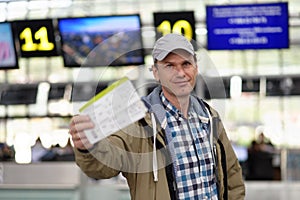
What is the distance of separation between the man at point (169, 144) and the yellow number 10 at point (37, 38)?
243 inches

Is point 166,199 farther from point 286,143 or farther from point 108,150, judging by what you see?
point 286,143

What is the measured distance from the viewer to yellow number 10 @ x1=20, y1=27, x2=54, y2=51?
872 cm

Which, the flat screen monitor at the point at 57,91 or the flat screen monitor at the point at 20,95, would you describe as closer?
A: the flat screen monitor at the point at 20,95

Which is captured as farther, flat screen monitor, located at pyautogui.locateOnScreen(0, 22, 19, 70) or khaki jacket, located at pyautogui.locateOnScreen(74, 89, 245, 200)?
flat screen monitor, located at pyautogui.locateOnScreen(0, 22, 19, 70)

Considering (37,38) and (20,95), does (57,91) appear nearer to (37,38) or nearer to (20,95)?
(20,95)

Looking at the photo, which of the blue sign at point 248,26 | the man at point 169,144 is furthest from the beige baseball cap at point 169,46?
the blue sign at point 248,26

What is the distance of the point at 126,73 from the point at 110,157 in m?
0.47

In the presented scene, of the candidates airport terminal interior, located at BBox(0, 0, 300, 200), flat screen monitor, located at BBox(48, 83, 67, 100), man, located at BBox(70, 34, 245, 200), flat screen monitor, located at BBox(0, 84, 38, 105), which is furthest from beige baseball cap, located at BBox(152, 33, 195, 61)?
flat screen monitor, located at BBox(48, 83, 67, 100)

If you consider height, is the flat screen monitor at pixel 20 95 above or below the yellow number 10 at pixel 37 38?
below

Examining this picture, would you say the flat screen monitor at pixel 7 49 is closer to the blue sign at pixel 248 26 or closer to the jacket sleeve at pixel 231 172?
the blue sign at pixel 248 26

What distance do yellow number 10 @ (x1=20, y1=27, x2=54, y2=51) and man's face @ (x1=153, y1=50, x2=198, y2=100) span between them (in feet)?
20.4

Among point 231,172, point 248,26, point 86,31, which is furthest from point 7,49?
point 231,172

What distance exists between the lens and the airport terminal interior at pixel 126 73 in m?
3.18

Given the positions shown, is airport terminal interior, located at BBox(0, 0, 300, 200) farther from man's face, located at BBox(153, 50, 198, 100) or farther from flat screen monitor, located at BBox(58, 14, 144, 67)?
man's face, located at BBox(153, 50, 198, 100)
